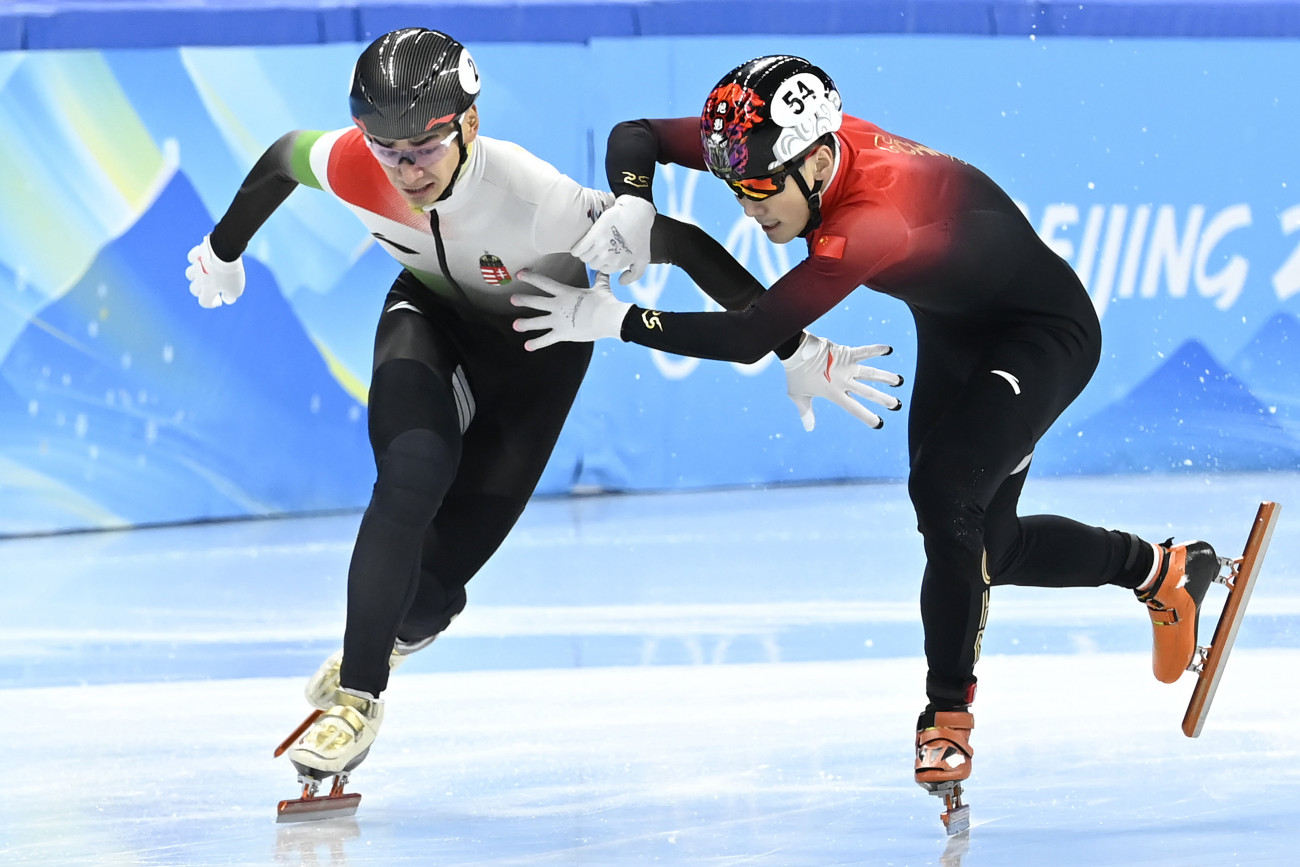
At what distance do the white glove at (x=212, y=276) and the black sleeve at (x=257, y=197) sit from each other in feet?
0.08

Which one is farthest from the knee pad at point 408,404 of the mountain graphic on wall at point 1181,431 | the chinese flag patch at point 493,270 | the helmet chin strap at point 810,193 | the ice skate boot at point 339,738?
the mountain graphic on wall at point 1181,431

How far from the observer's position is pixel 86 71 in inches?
266

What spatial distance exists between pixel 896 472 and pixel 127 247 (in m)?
3.37

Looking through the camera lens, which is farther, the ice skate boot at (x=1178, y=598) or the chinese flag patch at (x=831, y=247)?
the ice skate boot at (x=1178, y=598)

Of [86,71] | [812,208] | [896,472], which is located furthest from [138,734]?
[896,472]

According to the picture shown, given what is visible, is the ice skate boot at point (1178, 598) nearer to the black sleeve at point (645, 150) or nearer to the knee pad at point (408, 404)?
the black sleeve at point (645, 150)

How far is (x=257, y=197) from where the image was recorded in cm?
359

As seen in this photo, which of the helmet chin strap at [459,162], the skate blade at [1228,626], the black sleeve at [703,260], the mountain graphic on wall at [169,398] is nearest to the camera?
the helmet chin strap at [459,162]

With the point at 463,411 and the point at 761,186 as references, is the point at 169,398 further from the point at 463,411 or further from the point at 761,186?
the point at 761,186

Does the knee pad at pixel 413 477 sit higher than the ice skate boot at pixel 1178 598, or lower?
higher

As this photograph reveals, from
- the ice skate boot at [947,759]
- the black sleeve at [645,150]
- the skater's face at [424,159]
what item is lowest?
the ice skate boot at [947,759]

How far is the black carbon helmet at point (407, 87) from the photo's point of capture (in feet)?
9.77

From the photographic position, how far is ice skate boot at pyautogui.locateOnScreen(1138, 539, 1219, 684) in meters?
3.71

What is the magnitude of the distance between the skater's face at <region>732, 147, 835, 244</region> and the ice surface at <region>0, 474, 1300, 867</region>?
1063mm
